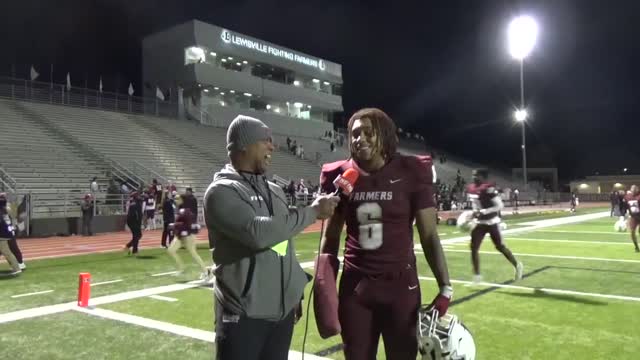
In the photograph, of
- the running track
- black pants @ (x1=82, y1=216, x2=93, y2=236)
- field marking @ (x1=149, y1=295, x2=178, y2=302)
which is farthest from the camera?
black pants @ (x1=82, y1=216, x2=93, y2=236)

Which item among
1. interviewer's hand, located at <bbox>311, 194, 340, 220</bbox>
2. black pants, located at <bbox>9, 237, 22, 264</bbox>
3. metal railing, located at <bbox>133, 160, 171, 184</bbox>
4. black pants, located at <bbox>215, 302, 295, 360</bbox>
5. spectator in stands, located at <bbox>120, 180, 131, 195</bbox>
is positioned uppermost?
metal railing, located at <bbox>133, 160, 171, 184</bbox>

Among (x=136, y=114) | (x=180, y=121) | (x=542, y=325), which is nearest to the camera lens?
(x=542, y=325)

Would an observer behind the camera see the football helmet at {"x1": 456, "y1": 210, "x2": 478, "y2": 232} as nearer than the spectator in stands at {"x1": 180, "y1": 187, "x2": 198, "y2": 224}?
Yes

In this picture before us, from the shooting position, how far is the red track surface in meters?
14.0

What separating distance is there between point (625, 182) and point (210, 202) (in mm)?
83837

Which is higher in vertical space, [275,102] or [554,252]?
[275,102]

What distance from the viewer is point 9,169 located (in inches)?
828

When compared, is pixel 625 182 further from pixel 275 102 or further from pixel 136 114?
pixel 136 114

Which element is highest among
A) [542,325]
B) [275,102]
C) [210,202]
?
[275,102]

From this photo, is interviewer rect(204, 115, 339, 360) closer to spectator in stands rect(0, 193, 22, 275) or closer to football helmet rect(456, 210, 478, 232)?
football helmet rect(456, 210, 478, 232)

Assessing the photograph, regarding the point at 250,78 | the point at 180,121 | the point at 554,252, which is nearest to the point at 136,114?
the point at 180,121

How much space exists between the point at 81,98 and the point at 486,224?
29.9 meters

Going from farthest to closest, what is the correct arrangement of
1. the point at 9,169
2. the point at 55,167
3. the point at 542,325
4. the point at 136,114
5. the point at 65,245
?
1. the point at 136,114
2. the point at 55,167
3. the point at 9,169
4. the point at 65,245
5. the point at 542,325

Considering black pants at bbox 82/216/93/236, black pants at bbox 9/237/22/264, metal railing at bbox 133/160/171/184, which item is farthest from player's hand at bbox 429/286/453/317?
metal railing at bbox 133/160/171/184
